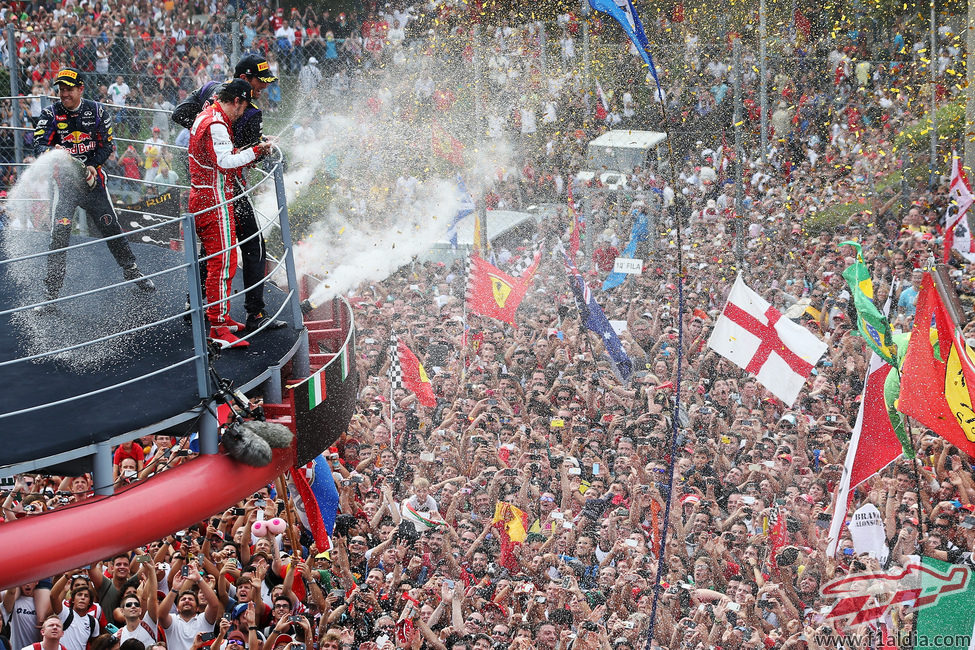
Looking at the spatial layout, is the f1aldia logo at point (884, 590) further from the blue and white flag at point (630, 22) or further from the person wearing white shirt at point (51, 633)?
the person wearing white shirt at point (51, 633)

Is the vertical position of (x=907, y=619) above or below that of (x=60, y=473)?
below

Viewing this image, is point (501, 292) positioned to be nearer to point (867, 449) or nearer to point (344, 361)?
point (867, 449)

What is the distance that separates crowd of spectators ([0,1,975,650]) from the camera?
6.72 metres

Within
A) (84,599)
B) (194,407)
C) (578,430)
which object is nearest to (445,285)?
(578,430)

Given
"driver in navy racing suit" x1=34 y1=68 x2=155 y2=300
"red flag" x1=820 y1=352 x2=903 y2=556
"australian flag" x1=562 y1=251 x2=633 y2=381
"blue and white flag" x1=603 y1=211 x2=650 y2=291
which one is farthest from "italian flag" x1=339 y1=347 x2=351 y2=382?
"blue and white flag" x1=603 y1=211 x2=650 y2=291

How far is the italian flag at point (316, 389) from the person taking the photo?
475cm

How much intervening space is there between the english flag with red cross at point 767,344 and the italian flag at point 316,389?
15.5 ft

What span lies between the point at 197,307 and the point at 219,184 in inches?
40.7

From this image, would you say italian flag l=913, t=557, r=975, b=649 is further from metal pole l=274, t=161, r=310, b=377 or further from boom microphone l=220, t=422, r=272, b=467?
boom microphone l=220, t=422, r=272, b=467

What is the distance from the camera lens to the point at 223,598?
22.0 ft

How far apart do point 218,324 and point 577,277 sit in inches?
241

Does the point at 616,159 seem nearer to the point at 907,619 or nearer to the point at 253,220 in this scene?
the point at 907,619

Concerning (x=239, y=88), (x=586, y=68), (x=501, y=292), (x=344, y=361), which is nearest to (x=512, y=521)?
(x=344, y=361)

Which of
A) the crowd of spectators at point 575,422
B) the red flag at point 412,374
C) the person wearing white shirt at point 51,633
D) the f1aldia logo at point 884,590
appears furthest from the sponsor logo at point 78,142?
the f1aldia logo at point 884,590
